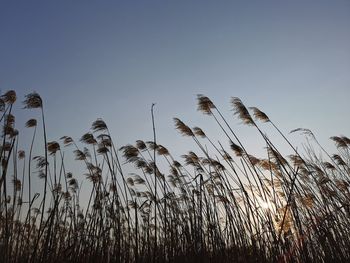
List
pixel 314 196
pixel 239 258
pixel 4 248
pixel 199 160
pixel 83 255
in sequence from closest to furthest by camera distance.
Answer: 1. pixel 4 248
2. pixel 83 255
3. pixel 239 258
4. pixel 314 196
5. pixel 199 160

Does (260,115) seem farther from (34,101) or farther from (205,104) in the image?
(34,101)

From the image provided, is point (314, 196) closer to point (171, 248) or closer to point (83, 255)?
point (171, 248)

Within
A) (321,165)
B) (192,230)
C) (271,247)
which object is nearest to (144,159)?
(192,230)

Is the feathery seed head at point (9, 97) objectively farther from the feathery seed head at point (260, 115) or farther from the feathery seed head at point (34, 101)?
the feathery seed head at point (260, 115)

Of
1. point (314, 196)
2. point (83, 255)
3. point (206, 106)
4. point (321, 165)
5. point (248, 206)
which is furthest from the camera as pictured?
point (321, 165)

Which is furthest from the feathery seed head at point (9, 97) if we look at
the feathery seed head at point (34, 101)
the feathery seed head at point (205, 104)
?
the feathery seed head at point (205, 104)

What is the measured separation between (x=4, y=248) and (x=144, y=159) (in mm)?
3001

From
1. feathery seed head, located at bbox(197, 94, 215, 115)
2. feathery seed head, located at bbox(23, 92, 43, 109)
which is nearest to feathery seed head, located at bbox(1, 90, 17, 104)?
feathery seed head, located at bbox(23, 92, 43, 109)

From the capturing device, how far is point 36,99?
3.93 meters

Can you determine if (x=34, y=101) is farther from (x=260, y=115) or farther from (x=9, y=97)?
(x=260, y=115)

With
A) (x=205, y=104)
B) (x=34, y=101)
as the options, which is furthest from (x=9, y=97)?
(x=205, y=104)

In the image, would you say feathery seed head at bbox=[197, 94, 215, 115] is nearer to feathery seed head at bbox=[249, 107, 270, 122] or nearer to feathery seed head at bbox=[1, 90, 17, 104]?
feathery seed head at bbox=[249, 107, 270, 122]

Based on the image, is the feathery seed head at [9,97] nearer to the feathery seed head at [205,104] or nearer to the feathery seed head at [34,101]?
the feathery seed head at [34,101]

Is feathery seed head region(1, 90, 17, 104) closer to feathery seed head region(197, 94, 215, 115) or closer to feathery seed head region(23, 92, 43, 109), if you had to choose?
feathery seed head region(23, 92, 43, 109)
